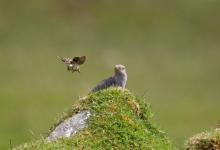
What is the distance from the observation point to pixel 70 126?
56.0 ft

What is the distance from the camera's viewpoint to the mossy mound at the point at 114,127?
53.4 ft

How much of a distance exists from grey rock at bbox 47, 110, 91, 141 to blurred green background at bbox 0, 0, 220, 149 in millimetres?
13883

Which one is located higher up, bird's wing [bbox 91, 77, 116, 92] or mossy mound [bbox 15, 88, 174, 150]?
bird's wing [bbox 91, 77, 116, 92]

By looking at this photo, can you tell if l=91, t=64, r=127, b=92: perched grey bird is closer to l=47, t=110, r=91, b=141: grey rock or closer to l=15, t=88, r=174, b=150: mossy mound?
l=15, t=88, r=174, b=150: mossy mound

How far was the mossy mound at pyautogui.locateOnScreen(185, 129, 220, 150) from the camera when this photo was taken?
1752cm

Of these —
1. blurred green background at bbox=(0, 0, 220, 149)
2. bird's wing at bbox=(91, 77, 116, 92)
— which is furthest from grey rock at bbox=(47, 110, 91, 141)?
blurred green background at bbox=(0, 0, 220, 149)

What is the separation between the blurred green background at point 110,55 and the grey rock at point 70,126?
45.5 feet

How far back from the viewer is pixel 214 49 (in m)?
44.7

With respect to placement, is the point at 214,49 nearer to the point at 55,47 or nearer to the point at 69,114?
the point at 55,47

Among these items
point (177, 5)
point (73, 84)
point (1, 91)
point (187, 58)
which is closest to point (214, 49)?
point (187, 58)

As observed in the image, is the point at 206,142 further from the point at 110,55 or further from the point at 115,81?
the point at 110,55

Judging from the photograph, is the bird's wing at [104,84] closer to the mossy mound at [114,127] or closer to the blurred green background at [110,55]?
the mossy mound at [114,127]

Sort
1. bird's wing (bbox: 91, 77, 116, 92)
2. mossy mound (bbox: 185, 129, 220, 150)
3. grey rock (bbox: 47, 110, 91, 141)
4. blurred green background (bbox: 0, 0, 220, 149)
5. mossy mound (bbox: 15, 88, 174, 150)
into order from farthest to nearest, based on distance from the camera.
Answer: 1. blurred green background (bbox: 0, 0, 220, 149)
2. bird's wing (bbox: 91, 77, 116, 92)
3. mossy mound (bbox: 185, 129, 220, 150)
4. grey rock (bbox: 47, 110, 91, 141)
5. mossy mound (bbox: 15, 88, 174, 150)

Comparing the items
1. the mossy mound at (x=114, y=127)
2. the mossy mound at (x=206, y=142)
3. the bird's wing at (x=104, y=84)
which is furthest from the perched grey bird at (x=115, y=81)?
the mossy mound at (x=206, y=142)
